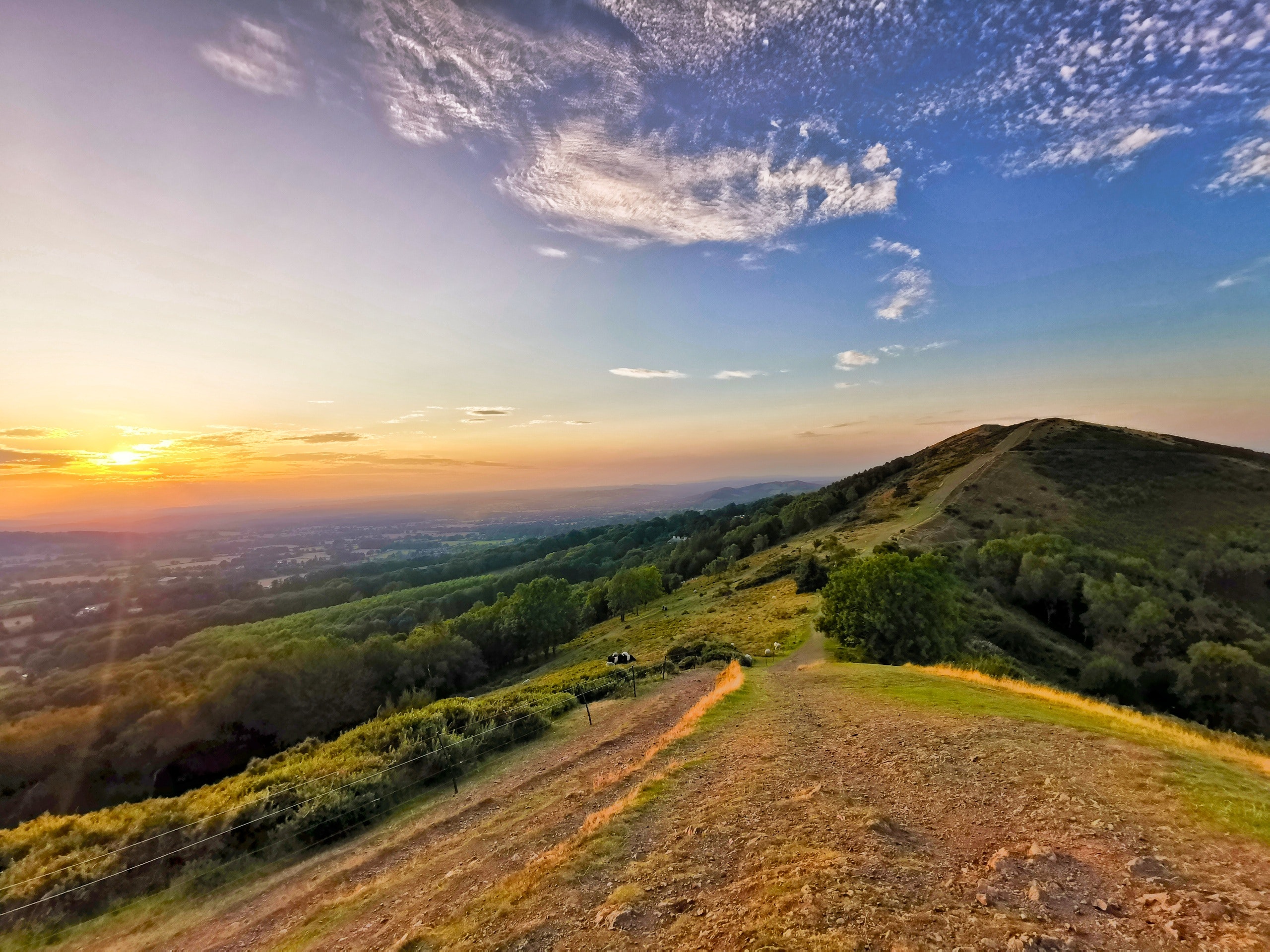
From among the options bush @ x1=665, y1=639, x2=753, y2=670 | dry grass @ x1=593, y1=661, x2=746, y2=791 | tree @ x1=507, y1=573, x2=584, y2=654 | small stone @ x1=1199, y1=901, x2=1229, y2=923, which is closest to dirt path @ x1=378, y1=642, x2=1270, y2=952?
small stone @ x1=1199, y1=901, x2=1229, y2=923

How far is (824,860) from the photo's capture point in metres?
9.06

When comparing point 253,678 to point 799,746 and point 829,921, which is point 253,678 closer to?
point 799,746

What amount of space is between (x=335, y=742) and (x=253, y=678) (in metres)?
26.5

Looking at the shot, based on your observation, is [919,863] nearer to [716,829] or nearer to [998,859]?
[998,859]

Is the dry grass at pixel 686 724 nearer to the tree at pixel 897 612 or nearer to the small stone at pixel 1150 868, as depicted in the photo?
the tree at pixel 897 612

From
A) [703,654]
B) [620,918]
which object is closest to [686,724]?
[620,918]

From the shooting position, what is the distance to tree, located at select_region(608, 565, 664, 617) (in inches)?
3364

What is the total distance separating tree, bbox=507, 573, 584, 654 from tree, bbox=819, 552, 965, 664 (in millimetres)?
46061

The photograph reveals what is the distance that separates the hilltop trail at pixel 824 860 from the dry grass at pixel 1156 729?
178cm

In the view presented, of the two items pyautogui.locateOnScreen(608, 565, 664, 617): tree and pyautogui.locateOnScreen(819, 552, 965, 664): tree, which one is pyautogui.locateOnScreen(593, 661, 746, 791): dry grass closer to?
pyautogui.locateOnScreen(819, 552, 965, 664): tree

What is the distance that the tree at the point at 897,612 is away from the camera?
122 feet

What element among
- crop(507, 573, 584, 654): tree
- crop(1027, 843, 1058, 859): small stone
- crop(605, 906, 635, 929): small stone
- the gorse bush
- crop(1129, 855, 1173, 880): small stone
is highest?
crop(1129, 855, 1173, 880): small stone

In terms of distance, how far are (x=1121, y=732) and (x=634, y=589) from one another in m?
73.2

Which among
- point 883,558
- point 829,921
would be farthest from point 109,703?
point 883,558
